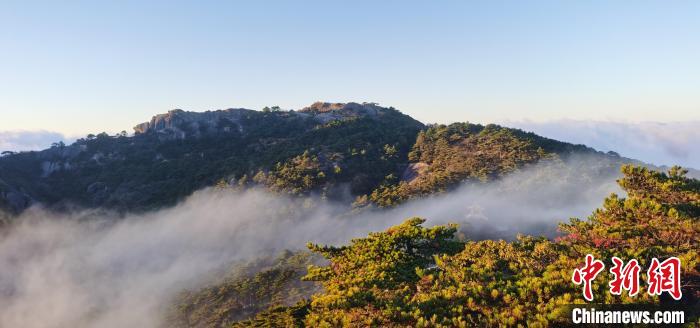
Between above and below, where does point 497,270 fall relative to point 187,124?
below

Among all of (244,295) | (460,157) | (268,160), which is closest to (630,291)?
(244,295)

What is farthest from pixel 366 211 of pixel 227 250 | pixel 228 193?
pixel 228 193

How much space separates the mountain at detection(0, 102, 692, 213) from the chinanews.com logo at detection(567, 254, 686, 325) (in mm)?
67200

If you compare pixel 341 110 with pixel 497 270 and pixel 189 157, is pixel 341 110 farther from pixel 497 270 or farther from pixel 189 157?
pixel 497 270

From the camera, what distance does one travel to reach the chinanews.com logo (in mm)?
15641

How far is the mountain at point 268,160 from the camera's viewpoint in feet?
312

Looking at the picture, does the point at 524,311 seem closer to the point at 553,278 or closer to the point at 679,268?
the point at 553,278

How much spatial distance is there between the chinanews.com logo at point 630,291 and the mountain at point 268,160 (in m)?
67.2

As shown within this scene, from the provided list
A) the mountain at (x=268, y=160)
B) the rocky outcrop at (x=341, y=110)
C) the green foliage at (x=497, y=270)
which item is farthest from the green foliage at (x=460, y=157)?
the green foliage at (x=497, y=270)

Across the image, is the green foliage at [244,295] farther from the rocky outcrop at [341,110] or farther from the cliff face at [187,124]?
the rocky outcrop at [341,110]

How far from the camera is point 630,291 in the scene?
55.1 feet

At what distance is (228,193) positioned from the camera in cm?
10019

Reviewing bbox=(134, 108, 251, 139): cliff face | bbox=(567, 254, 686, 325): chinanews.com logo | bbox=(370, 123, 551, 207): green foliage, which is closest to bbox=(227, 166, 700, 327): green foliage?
bbox=(567, 254, 686, 325): chinanews.com logo

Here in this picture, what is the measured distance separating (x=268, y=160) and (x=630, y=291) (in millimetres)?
102870
